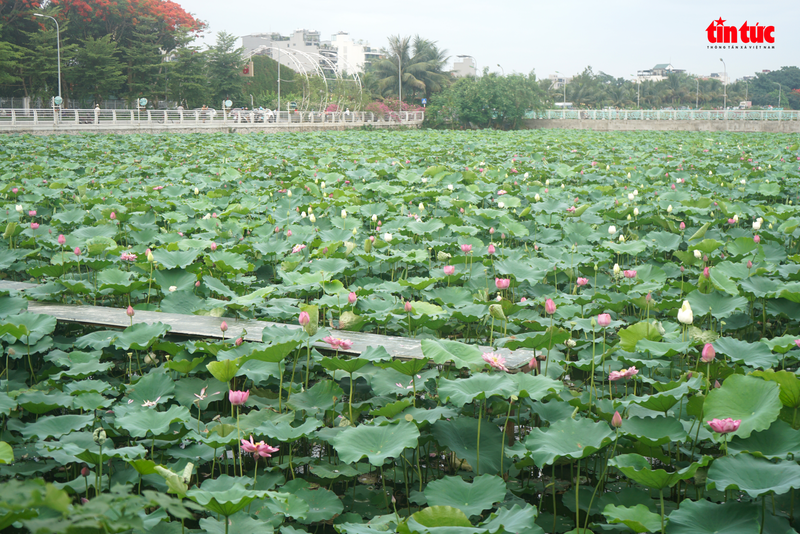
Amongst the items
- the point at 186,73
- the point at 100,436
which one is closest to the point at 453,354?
the point at 100,436

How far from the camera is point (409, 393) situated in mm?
2221

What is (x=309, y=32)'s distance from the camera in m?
122

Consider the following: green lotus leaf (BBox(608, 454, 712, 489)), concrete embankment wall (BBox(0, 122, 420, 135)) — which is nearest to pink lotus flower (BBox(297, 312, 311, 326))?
green lotus leaf (BBox(608, 454, 712, 489))

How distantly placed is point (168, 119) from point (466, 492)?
28.1 meters

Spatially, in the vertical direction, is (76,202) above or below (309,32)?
below

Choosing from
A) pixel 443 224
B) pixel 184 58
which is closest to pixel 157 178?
pixel 443 224

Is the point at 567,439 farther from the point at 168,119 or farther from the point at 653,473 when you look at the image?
the point at 168,119

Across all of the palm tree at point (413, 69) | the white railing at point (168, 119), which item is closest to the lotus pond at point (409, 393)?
the white railing at point (168, 119)

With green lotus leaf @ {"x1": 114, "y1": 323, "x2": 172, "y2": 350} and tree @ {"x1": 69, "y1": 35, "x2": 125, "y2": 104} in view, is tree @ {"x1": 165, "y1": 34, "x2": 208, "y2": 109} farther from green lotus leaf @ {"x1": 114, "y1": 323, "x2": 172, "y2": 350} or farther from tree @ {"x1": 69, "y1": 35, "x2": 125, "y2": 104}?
green lotus leaf @ {"x1": 114, "y1": 323, "x2": 172, "y2": 350}

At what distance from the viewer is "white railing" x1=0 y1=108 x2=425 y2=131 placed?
22.1m

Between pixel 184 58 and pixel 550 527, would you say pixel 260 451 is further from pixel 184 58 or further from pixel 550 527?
pixel 184 58

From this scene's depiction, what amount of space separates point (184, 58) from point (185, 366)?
3363cm

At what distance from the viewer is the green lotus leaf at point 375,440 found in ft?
5.47

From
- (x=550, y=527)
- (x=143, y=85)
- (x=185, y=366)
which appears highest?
(x=143, y=85)
